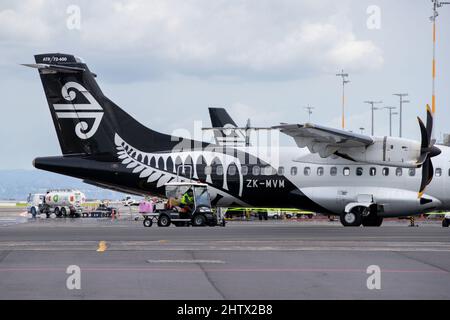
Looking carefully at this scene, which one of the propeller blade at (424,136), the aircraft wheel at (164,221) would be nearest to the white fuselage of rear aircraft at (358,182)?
the propeller blade at (424,136)

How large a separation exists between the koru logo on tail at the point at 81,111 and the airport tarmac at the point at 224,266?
576 inches

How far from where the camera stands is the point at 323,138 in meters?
41.2

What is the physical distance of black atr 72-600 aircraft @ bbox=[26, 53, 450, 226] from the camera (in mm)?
41438

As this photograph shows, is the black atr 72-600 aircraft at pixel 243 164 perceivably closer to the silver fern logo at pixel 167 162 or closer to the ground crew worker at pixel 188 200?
the silver fern logo at pixel 167 162

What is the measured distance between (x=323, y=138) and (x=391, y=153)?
3136mm

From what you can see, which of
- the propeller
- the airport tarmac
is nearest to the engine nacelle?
the propeller

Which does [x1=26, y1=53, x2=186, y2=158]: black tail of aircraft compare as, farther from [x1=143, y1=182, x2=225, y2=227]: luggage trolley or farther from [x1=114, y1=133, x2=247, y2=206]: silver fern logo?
[x1=143, y1=182, x2=225, y2=227]: luggage trolley

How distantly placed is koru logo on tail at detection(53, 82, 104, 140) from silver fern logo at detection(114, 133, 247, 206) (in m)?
1.65

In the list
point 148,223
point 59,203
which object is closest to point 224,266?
point 148,223

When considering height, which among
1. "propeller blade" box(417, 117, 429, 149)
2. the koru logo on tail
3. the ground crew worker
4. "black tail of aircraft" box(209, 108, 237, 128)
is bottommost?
the ground crew worker

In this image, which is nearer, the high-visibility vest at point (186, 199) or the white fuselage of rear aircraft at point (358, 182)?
the white fuselage of rear aircraft at point (358, 182)

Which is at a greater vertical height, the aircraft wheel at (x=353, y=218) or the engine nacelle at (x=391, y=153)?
the engine nacelle at (x=391, y=153)

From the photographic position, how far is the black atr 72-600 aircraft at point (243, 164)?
41.4 m

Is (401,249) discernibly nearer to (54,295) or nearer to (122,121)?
(54,295)
